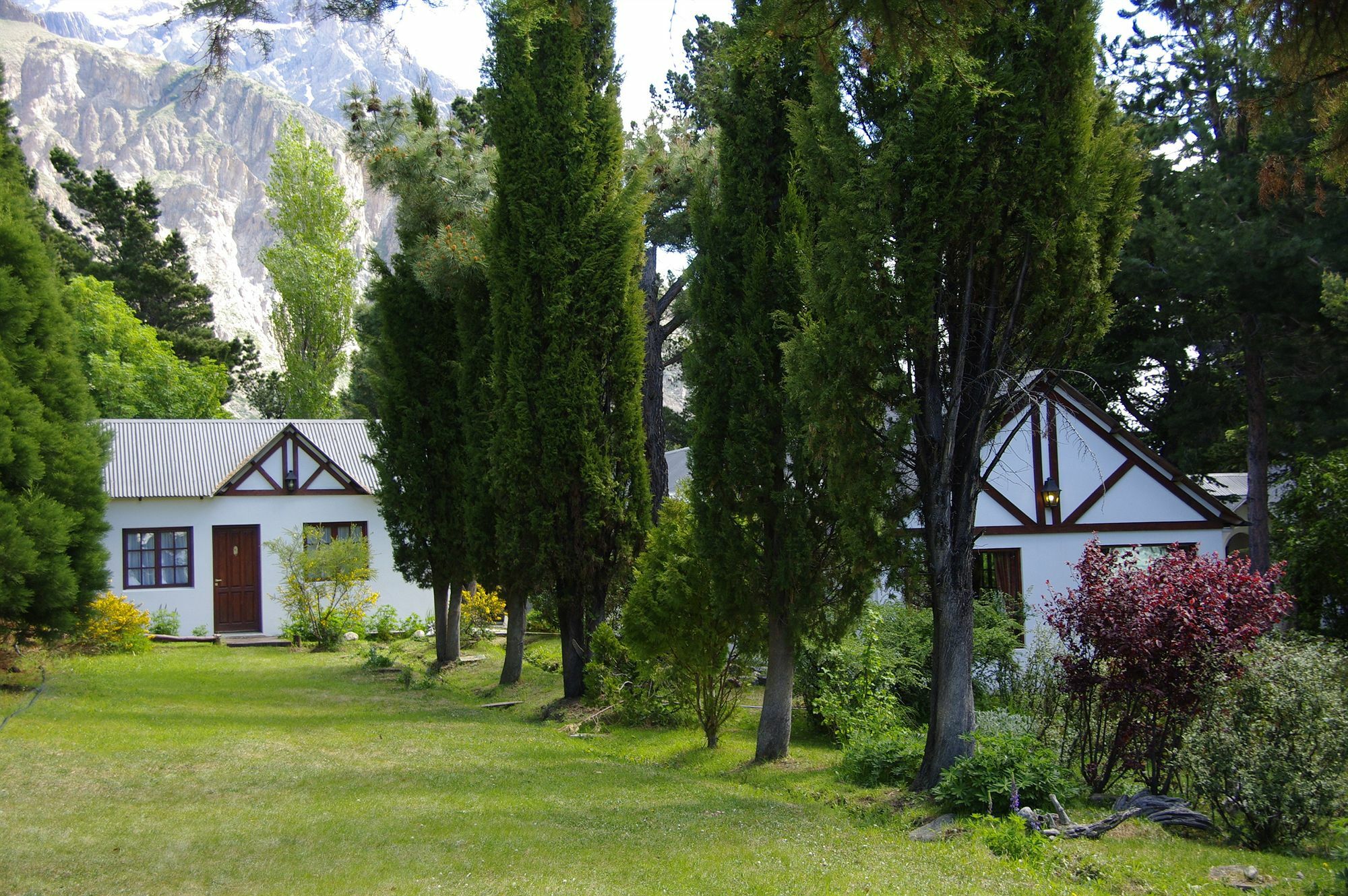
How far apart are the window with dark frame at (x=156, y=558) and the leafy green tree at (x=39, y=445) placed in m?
9.97

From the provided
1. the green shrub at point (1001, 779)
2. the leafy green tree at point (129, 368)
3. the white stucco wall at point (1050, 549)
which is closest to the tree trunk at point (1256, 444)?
the white stucco wall at point (1050, 549)

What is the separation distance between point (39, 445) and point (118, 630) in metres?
7.02

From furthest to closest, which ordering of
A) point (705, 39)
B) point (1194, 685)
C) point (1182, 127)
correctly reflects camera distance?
point (705, 39) < point (1182, 127) < point (1194, 685)

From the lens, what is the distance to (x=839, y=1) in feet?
16.1

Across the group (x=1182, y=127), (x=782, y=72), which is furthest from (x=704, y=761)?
(x=1182, y=127)

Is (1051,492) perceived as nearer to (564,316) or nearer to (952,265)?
(564,316)

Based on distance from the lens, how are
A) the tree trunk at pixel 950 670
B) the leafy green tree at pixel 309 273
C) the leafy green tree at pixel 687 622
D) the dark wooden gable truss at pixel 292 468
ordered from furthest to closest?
the leafy green tree at pixel 309 273 < the dark wooden gable truss at pixel 292 468 < the leafy green tree at pixel 687 622 < the tree trunk at pixel 950 670

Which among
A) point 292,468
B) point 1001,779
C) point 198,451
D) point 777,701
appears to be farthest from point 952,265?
point 198,451

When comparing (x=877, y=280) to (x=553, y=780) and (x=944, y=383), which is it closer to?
(x=944, y=383)

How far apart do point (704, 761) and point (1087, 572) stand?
3.88m

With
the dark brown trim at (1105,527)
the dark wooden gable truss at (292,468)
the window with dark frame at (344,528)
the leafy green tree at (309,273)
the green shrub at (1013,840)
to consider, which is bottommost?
the green shrub at (1013,840)

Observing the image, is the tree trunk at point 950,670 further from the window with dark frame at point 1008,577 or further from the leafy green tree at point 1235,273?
the leafy green tree at point 1235,273

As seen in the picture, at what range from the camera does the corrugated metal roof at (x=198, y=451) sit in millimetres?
20688

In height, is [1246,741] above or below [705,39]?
below
